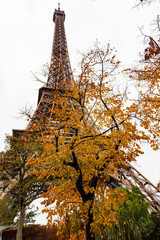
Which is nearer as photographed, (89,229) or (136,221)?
(89,229)

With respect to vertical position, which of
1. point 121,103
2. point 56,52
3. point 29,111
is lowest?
point 29,111

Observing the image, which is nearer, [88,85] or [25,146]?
[88,85]

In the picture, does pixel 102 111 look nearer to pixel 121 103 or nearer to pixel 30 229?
pixel 121 103

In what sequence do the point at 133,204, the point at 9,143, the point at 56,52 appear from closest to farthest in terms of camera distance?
1. the point at 133,204
2. the point at 9,143
3. the point at 56,52

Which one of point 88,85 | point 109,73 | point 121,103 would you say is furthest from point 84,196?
point 109,73

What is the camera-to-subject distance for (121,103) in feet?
21.8

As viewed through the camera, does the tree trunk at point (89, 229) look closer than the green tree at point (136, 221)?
Yes

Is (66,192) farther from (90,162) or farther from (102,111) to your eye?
(102,111)

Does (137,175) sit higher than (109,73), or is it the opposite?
(109,73)

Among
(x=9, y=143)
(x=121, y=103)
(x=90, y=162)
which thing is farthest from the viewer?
(x=9, y=143)

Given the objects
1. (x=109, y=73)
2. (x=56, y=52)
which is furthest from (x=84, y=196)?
(x=56, y=52)

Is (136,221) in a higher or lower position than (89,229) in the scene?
lower

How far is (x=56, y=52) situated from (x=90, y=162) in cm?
3341

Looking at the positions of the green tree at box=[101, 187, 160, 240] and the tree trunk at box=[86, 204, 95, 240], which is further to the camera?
the green tree at box=[101, 187, 160, 240]
